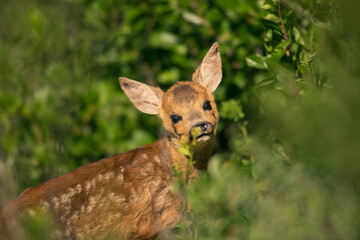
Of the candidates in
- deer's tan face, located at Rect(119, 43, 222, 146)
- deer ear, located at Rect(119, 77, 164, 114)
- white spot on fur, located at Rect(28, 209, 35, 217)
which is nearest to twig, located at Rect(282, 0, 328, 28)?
deer's tan face, located at Rect(119, 43, 222, 146)

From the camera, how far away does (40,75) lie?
646cm

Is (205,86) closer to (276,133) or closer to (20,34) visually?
(276,133)

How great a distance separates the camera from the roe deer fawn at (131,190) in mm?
4355

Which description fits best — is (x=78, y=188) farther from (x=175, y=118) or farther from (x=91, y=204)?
(x=175, y=118)

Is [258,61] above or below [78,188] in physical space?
above

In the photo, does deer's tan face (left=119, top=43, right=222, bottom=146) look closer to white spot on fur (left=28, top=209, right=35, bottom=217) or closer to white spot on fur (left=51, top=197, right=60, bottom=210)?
white spot on fur (left=51, top=197, right=60, bottom=210)

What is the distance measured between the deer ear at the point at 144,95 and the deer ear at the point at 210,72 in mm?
497

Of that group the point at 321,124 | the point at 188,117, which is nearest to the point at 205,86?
the point at 188,117

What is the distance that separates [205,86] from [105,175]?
1.61 m

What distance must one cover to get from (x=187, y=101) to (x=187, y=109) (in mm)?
95

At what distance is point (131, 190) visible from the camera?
4621mm

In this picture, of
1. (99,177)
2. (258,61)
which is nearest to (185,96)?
(258,61)

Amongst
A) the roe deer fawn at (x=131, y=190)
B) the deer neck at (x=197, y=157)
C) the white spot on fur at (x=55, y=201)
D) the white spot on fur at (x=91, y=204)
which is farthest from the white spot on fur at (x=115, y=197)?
the deer neck at (x=197, y=157)

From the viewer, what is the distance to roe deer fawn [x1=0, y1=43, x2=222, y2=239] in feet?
14.3
